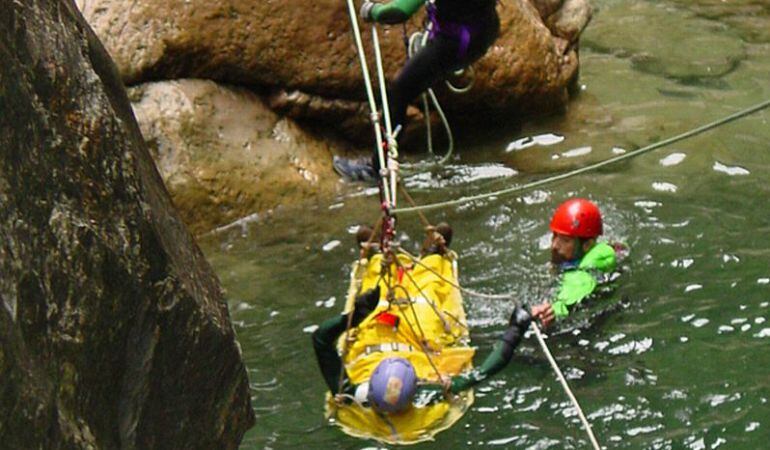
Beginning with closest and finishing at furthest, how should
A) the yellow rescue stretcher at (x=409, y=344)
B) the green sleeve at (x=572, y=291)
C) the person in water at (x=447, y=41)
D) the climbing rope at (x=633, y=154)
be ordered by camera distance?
the climbing rope at (x=633, y=154) < the yellow rescue stretcher at (x=409, y=344) < the green sleeve at (x=572, y=291) < the person in water at (x=447, y=41)

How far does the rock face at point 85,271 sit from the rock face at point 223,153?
12.9 feet

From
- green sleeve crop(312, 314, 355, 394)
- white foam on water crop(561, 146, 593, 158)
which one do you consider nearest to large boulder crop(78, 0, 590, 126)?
white foam on water crop(561, 146, 593, 158)

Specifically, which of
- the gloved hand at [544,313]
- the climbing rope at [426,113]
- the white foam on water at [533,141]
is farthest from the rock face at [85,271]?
the white foam on water at [533,141]

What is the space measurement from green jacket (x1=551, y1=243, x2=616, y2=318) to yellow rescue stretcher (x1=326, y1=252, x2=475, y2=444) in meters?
0.50

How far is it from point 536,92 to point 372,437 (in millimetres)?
4389

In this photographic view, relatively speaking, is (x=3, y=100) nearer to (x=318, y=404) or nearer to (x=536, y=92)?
(x=318, y=404)

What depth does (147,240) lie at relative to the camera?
11.6ft

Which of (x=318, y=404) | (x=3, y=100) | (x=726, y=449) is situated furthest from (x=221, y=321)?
(x=726, y=449)

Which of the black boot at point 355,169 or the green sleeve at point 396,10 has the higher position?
the green sleeve at point 396,10

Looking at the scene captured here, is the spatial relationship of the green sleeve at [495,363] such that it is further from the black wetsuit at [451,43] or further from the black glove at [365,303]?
the black wetsuit at [451,43]

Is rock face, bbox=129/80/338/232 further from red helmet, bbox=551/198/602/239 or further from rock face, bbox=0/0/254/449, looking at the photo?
rock face, bbox=0/0/254/449

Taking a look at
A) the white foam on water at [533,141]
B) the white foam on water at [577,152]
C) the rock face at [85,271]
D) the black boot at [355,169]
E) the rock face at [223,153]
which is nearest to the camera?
the rock face at [85,271]

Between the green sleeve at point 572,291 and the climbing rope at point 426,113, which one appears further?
the climbing rope at point 426,113

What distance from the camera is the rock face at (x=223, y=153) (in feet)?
26.4
